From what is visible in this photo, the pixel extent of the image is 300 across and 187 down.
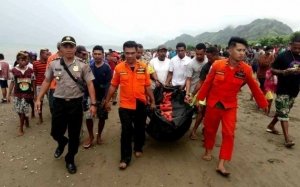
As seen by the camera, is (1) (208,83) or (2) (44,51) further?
(2) (44,51)

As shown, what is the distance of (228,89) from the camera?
3252 mm

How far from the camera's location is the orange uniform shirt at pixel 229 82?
319 centimetres

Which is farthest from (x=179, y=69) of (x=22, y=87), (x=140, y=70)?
(x=22, y=87)

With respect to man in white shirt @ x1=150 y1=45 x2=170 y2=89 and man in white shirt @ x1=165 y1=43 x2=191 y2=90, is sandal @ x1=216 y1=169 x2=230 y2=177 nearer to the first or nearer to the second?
man in white shirt @ x1=165 y1=43 x2=191 y2=90

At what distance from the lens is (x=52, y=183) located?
10.5 feet

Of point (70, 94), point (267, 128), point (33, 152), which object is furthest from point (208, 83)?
point (33, 152)

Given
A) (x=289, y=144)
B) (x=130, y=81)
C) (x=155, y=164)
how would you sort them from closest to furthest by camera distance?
(x=130, y=81) → (x=155, y=164) → (x=289, y=144)

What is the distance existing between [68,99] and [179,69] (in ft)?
7.82

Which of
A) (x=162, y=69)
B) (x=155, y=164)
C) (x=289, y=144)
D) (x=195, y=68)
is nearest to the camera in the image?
(x=155, y=164)

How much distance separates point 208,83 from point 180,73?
142 cm

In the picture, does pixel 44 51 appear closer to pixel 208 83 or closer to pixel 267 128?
pixel 208 83

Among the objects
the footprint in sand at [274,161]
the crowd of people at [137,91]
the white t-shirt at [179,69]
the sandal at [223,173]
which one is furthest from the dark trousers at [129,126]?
the footprint in sand at [274,161]

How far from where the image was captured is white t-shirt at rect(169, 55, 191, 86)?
4.83m

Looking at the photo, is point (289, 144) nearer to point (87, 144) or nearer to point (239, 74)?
point (239, 74)
